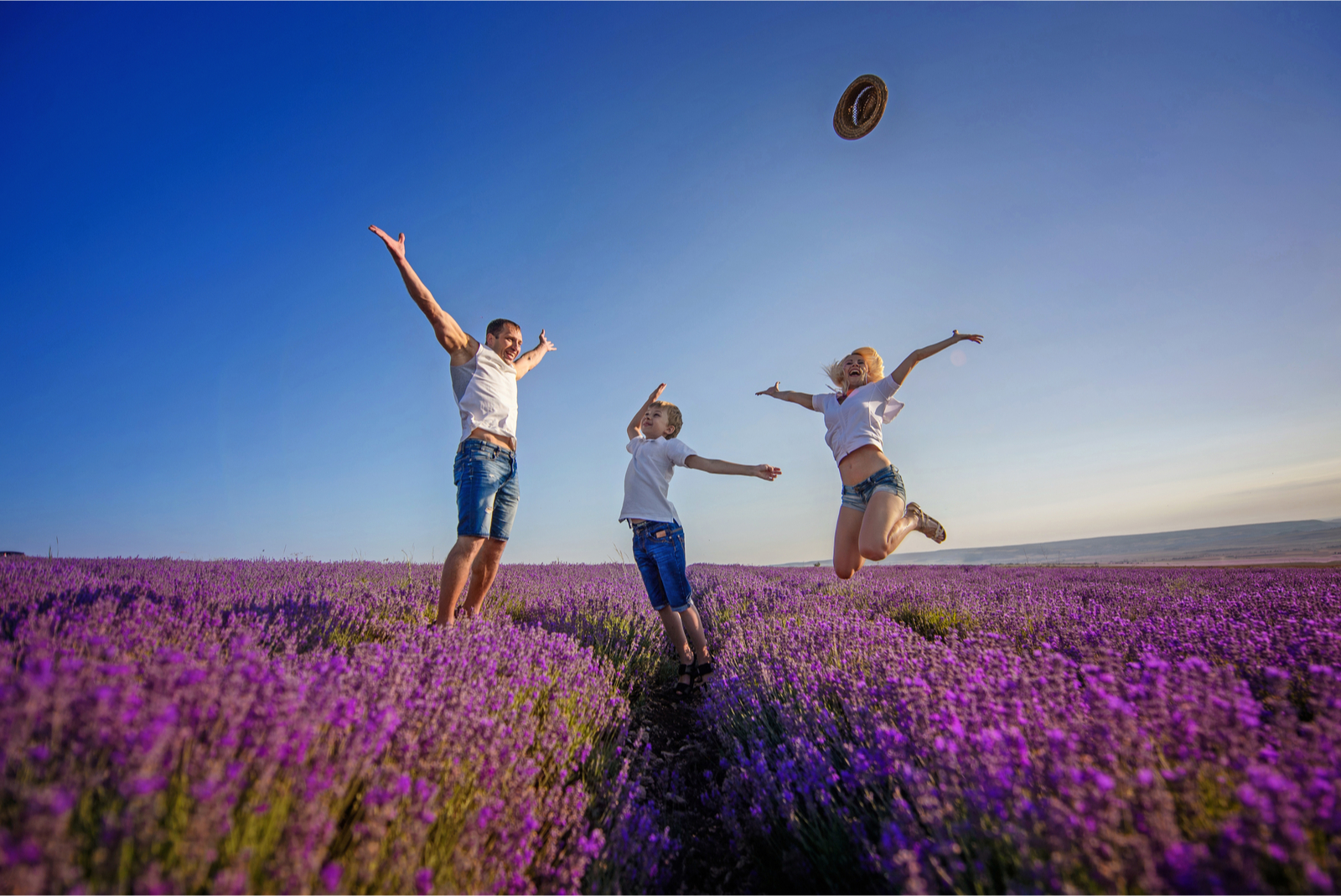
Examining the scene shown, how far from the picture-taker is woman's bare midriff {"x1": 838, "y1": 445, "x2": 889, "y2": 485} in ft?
12.6

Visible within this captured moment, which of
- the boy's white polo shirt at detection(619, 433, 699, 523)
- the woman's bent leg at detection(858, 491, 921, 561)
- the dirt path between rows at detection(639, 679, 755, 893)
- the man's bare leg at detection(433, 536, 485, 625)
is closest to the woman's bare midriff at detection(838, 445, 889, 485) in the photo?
the woman's bent leg at detection(858, 491, 921, 561)

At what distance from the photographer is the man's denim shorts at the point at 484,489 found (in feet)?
9.62

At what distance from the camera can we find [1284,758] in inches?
44.5

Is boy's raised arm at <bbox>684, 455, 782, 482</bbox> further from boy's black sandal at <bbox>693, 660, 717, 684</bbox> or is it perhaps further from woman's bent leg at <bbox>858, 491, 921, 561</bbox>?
boy's black sandal at <bbox>693, 660, 717, 684</bbox>

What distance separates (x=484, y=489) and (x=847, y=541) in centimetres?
263

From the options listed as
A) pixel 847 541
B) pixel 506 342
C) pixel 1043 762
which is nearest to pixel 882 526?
pixel 847 541

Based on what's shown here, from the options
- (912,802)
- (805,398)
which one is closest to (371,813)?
(912,802)

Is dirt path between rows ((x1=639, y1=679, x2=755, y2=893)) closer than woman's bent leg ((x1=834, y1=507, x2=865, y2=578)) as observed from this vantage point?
Yes

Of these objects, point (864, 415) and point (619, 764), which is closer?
point (619, 764)

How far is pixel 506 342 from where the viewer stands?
342cm

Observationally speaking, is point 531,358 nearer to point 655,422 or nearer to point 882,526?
point 655,422

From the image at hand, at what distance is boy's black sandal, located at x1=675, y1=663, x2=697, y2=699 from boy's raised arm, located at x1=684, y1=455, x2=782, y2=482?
129 cm

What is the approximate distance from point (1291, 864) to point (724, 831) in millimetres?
1562

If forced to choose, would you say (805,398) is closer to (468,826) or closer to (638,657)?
(638,657)
